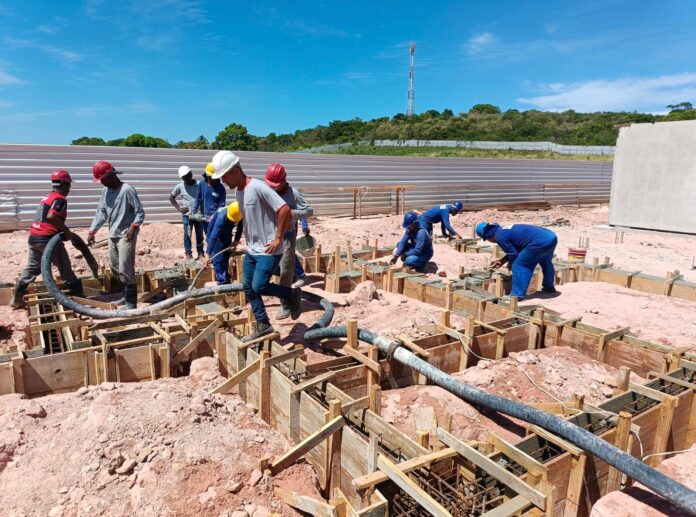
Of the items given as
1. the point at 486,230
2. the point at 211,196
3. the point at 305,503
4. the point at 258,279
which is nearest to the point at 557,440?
the point at 305,503

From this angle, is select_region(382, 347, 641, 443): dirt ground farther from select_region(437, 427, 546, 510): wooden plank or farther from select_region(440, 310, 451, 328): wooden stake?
select_region(437, 427, 546, 510): wooden plank

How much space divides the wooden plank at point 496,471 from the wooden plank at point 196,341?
249 centimetres

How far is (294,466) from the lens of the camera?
9.86 ft

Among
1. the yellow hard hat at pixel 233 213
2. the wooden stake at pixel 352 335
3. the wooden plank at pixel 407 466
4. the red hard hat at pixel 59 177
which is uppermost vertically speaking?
the red hard hat at pixel 59 177

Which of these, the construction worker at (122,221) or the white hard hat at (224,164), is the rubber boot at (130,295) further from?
the white hard hat at (224,164)

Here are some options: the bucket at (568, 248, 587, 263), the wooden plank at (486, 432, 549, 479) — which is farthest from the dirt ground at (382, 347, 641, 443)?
the bucket at (568, 248, 587, 263)

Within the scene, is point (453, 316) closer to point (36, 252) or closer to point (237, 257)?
point (237, 257)

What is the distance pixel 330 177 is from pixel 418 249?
906 centimetres

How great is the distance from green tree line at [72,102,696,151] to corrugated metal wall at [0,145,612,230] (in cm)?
2530

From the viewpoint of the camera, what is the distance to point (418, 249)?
25.8 ft

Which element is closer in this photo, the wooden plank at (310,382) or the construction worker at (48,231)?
the wooden plank at (310,382)

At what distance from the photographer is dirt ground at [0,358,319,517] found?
8.36ft

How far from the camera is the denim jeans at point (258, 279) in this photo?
4.15m

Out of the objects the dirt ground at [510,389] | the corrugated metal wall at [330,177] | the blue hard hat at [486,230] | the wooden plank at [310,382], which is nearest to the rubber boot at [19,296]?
the wooden plank at [310,382]
